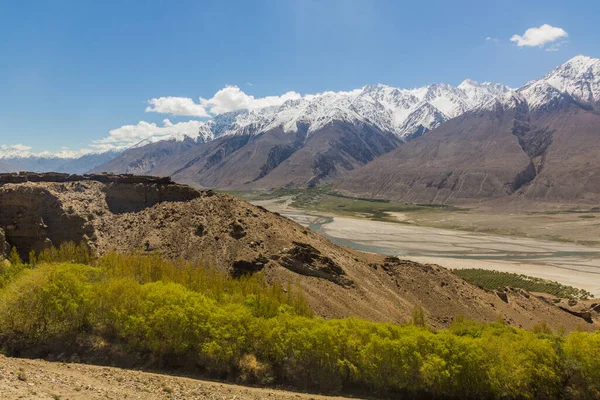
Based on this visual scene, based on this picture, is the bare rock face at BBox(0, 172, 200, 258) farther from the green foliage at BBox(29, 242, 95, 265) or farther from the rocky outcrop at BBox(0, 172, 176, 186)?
the green foliage at BBox(29, 242, 95, 265)

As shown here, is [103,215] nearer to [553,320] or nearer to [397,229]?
[553,320]

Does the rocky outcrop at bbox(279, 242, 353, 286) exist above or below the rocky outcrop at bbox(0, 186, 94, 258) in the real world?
below

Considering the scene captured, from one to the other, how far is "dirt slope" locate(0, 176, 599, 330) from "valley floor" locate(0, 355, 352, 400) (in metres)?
18.1

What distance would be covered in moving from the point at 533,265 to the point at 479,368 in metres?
95.9

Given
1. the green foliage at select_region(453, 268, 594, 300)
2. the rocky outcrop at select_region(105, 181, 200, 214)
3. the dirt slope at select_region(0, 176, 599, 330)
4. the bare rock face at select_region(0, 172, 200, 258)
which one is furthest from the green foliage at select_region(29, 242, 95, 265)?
the green foliage at select_region(453, 268, 594, 300)

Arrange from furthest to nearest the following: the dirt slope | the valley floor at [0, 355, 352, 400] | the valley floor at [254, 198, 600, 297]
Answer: the valley floor at [254, 198, 600, 297]
the dirt slope
the valley floor at [0, 355, 352, 400]

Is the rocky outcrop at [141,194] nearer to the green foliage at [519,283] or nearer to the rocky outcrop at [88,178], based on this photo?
the rocky outcrop at [88,178]

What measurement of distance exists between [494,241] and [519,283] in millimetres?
61052

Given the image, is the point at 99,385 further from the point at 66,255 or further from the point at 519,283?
the point at 519,283

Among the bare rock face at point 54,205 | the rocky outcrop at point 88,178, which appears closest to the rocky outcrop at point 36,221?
the bare rock face at point 54,205

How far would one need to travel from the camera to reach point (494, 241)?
477 ft

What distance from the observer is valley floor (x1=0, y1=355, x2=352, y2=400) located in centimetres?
2136

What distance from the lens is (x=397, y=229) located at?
550 ft

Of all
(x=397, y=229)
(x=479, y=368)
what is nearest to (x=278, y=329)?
(x=479, y=368)
